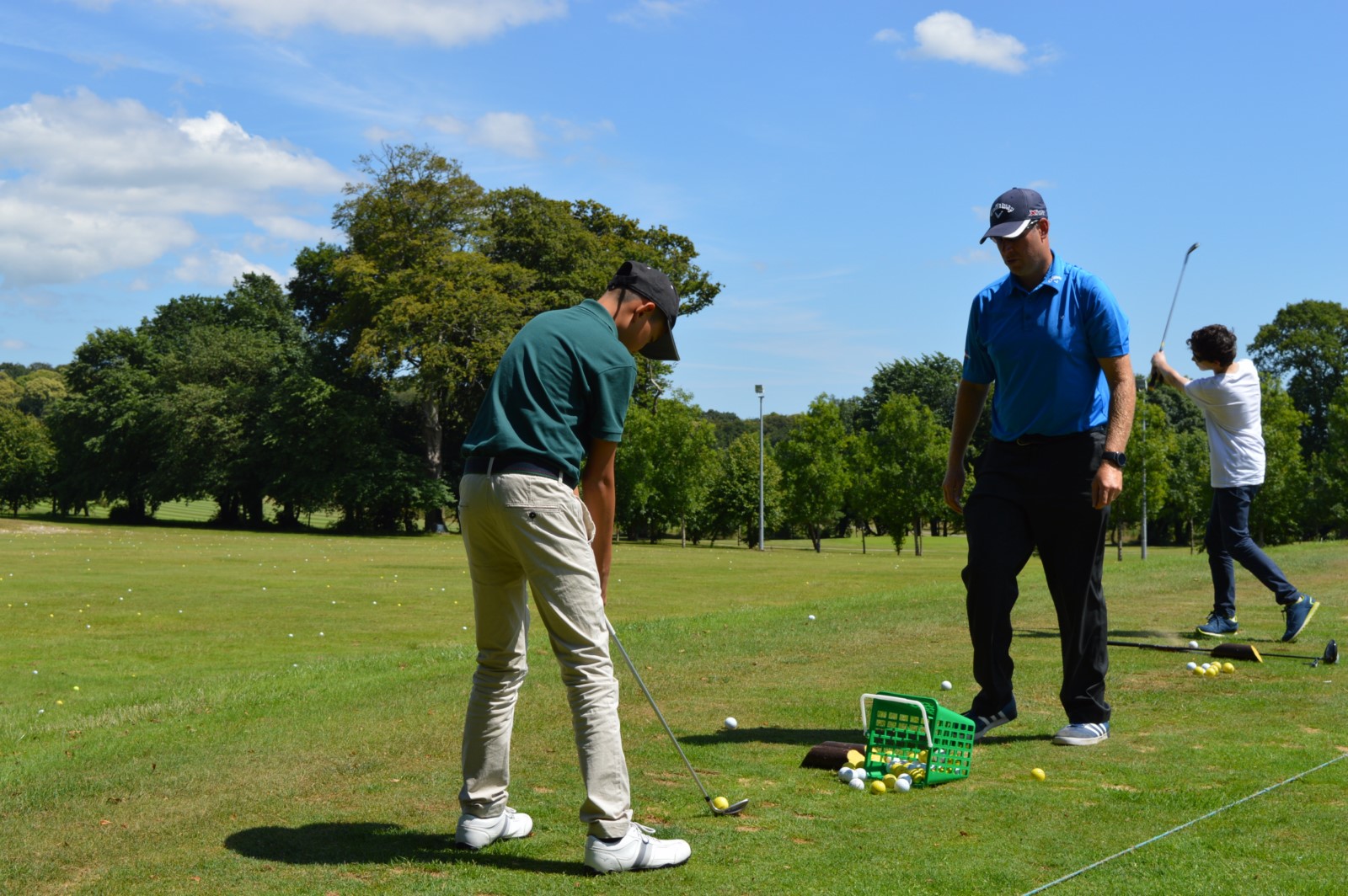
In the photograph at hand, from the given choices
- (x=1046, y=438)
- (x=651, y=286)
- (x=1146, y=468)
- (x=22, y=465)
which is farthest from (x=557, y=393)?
(x=22, y=465)

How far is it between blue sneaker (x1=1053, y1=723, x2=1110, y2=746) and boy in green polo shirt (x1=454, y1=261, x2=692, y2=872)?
283cm

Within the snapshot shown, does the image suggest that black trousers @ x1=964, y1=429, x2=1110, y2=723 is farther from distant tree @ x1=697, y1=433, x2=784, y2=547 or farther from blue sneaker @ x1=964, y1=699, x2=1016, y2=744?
distant tree @ x1=697, y1=433, x2=784, y2=547

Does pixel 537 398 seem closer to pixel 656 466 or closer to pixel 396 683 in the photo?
pixel 396 683

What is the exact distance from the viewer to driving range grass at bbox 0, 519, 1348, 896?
4.29 metres

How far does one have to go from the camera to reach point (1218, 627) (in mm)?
10750

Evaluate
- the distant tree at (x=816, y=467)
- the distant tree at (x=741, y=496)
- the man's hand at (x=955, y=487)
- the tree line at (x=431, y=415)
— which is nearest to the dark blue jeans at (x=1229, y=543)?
the man's hand at (x=955, y=487)

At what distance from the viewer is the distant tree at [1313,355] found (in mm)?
86562

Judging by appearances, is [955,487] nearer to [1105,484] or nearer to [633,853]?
[1105,484]

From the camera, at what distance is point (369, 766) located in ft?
20.3

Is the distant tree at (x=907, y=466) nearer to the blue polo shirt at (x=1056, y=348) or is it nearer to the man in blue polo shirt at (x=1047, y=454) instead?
the man in blue polo shirt at (x=1047, y=454)

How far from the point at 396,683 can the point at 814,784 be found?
4.71 metres

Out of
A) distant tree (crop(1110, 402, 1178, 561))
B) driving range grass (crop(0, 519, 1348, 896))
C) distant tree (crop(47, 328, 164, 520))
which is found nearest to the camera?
driving range grass (crop(0, 519, 1348, 896))

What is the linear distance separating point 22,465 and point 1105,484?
9097 centimetres

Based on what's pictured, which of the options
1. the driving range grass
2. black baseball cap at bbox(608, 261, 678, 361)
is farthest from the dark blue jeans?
black baseball cap at bbox(608, 261, 678, 361)
